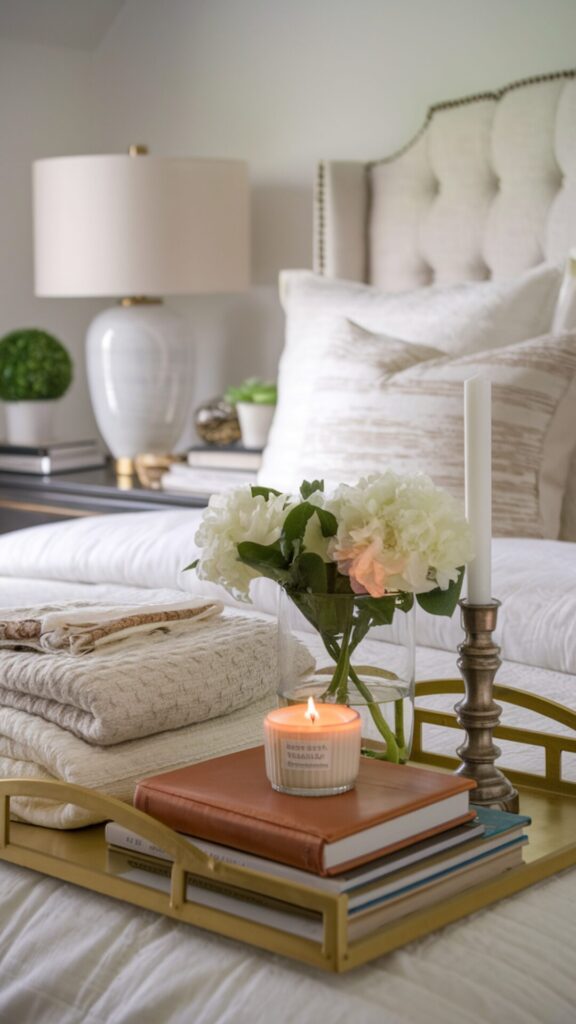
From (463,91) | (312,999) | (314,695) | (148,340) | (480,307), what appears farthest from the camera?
(148,340)

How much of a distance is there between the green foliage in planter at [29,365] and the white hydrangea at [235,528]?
2.35m

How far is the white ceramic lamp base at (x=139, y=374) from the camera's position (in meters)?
3.23

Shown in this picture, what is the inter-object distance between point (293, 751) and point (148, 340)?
94.7 inches

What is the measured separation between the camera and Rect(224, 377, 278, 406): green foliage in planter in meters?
2.97

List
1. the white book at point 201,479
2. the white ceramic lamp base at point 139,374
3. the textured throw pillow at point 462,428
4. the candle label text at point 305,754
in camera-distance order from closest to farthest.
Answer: the candle label text at point 305,754, the textured throw pillow at point 462,428, the white book at point 201,479, the white ceramic lamp base at point 139,374

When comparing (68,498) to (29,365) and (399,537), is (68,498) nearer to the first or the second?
(29,365)

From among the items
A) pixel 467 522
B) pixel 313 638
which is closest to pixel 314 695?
pixel 313 638

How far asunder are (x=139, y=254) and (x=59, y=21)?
85 cm

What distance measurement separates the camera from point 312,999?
795 millimetres

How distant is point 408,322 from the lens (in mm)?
2488

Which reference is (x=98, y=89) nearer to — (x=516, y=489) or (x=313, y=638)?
(x=516, y=489)

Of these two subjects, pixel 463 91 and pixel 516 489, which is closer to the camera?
pixel 516 489

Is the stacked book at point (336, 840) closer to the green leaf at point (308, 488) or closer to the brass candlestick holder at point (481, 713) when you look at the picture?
the brass candlestick holder at point (481, 713)

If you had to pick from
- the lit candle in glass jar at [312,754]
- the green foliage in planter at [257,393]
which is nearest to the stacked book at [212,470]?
the green foliage in planter at [257,393]
